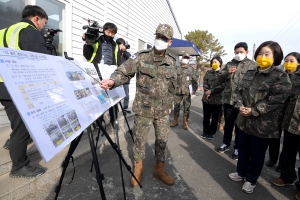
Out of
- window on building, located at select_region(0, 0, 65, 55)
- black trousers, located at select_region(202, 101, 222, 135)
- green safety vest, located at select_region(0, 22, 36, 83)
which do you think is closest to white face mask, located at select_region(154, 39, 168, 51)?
green safety vest, located at select_region(0, 22, 36, 83)

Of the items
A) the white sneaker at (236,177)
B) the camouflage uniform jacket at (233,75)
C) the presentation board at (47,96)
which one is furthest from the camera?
the camouflage uniform jacket at (233,75)

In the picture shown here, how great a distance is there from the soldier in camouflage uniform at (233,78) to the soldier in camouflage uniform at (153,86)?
1610mm

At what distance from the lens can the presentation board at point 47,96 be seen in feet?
2.59

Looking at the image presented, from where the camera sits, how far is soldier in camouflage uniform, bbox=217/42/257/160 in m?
3.27

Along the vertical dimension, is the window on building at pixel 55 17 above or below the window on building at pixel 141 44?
below

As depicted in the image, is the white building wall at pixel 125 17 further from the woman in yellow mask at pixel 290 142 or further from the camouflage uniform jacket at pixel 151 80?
the woman in yellow mask at pixel 290 142

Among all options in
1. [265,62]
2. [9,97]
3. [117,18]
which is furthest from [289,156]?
[117,18]

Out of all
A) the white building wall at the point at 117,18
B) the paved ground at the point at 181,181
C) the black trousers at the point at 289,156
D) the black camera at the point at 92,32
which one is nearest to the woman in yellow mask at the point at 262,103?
the paved ground at the point at 181,181

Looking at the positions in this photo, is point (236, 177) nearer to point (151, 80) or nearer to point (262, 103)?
point (262, 103)

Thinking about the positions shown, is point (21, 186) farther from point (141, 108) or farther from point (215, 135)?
point (215, 135)

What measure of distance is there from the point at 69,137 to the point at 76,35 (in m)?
4.07

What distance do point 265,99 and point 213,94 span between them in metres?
1.83

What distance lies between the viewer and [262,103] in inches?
81.7

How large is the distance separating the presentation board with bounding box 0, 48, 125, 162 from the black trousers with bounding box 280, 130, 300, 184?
2673 millimetres
